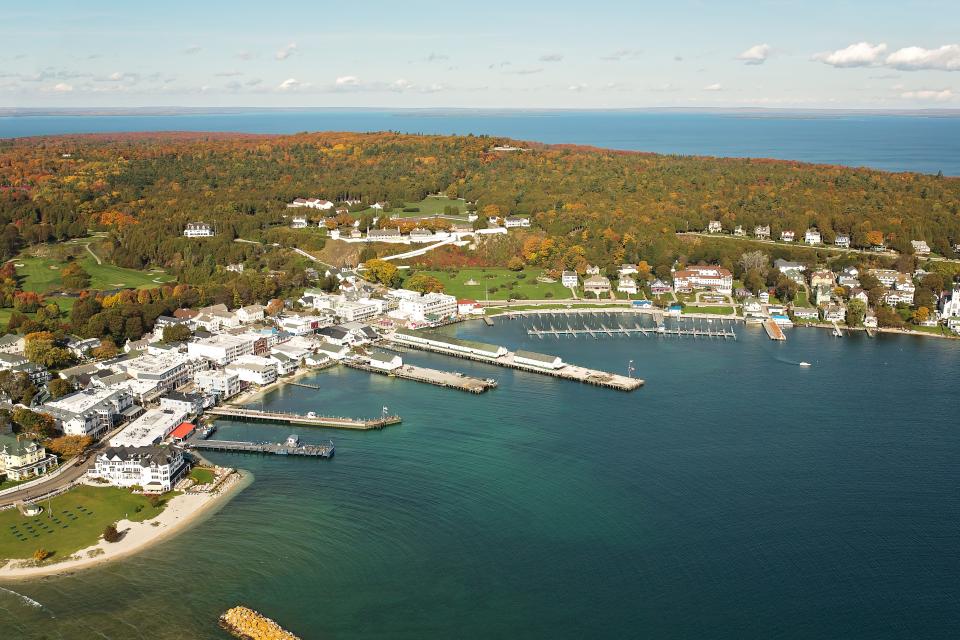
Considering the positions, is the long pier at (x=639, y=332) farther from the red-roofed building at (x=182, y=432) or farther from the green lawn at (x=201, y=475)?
the green lawn at (x=201, y=475)

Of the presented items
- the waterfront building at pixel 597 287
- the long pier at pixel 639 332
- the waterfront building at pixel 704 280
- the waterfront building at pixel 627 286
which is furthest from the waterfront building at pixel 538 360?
the waterfront building at pixel 704 280

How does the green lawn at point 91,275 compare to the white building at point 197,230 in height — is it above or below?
below

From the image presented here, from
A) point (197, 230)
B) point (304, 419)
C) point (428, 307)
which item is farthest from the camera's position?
point (197, 230)

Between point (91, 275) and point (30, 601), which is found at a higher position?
point (91, 275)

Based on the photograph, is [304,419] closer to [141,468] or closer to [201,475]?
[201,475]

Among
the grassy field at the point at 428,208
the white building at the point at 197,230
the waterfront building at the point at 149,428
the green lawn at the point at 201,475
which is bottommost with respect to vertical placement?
the green lawn at the point at 201,475

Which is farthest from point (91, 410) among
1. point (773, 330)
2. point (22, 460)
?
point (773, 330)
